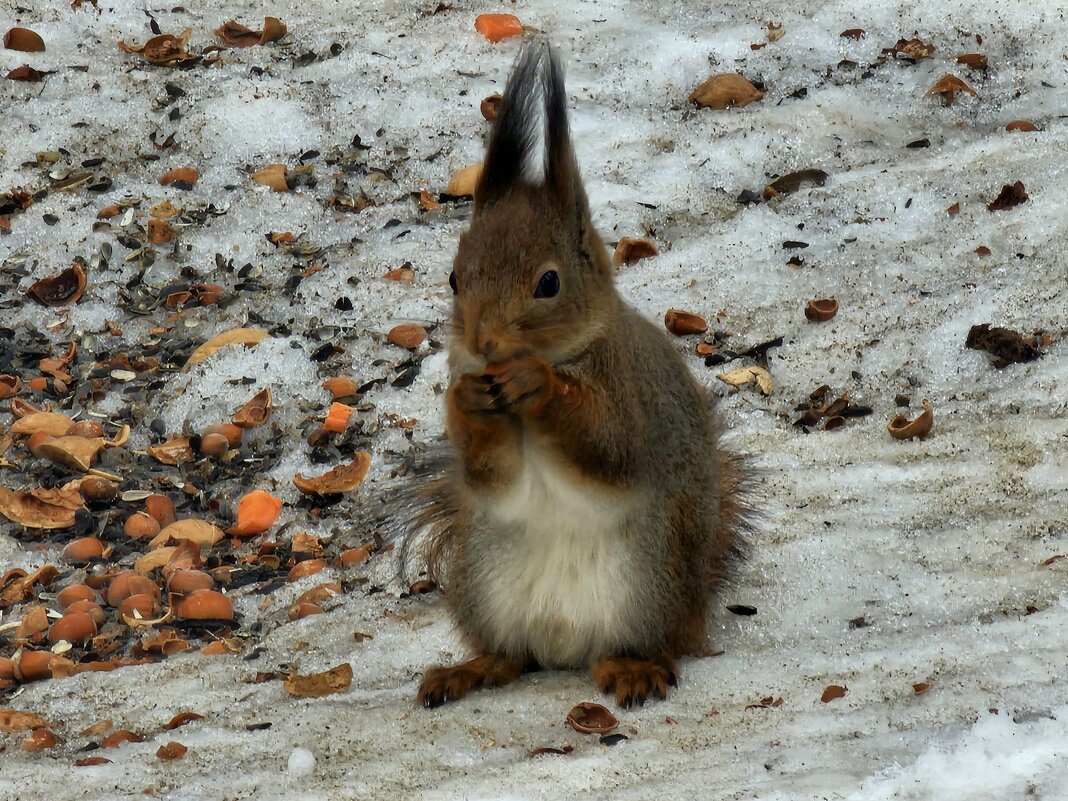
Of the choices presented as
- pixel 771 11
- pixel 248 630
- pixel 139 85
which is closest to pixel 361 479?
pixel 248 630

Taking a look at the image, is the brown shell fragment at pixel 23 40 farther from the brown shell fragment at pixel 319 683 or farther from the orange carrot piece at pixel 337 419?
the brown shell fragment at pixel 319 683

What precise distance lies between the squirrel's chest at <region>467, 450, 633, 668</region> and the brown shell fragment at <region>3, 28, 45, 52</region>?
310cm

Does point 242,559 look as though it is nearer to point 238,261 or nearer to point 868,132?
point 238,261

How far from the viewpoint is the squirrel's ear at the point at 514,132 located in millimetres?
2457

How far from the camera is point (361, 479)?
3.56 metres

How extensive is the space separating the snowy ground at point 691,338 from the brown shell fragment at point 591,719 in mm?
35

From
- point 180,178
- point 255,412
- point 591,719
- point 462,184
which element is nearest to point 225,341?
point 255,412

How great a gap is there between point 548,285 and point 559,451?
282 millimetres

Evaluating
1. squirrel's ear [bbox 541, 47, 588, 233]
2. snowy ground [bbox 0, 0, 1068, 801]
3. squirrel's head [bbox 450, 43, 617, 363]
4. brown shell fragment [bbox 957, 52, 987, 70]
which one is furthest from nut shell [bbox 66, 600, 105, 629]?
brown shell fragment [bbox 957, 52, 987, 70]

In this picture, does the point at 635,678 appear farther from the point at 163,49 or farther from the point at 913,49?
the point at 163,49

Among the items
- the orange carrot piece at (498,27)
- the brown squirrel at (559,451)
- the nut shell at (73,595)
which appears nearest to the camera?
the brown squirrel at (559,451)

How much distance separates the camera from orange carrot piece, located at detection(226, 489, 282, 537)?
11.3 ft

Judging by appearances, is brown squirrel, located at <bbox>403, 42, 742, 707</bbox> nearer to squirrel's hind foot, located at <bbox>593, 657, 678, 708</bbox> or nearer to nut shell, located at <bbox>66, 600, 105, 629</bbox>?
squirrel's hind foot, located at <bbox>593, 657, 678, 708</bbox>

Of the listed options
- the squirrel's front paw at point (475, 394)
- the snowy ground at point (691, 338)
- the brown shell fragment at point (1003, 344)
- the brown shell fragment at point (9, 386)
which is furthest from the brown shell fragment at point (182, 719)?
the brown shell fragment at point (1003, 344)
